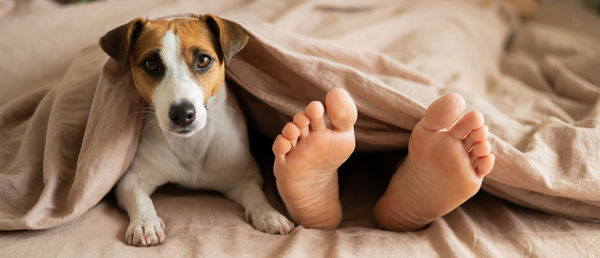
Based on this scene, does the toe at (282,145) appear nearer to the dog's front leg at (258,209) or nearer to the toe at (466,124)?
the dog's front leg at (258,209)

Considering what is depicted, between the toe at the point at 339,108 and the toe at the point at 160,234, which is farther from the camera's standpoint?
the toe at the point at 160,234

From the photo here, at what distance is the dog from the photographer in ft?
4.14

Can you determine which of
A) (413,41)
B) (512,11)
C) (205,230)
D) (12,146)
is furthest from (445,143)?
(512,11)

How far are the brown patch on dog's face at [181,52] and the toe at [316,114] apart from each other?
37cm

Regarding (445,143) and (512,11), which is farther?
(512,11)

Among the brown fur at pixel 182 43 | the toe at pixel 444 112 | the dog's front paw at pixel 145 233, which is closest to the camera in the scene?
the toe at pixel 444 112

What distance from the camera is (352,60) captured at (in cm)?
158

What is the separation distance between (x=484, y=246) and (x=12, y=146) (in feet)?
4.86

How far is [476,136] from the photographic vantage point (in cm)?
111

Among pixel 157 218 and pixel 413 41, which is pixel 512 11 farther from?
pixel 157 218

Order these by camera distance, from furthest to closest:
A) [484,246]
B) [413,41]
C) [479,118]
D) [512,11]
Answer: [512,11] → [413,41] → [484,246] → [479,118]

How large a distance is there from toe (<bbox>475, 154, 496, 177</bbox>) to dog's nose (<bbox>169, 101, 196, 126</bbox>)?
0.73 metres

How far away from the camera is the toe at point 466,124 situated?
3.59 feet

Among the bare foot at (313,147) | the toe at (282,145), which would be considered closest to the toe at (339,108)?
the bare foot at (313,147)
